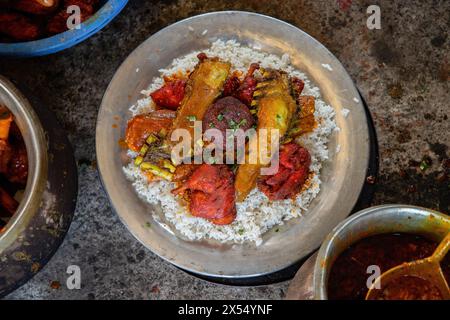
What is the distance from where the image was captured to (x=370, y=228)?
7.43 ft

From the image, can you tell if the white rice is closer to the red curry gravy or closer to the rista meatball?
the rista meatball

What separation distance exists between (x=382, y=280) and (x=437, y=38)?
1886mm

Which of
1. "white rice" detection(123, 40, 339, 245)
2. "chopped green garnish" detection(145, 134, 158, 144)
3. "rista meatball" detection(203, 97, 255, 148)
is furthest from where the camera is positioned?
"white rice" detection(123, 40, 339, 245)

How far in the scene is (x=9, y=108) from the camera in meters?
2.66

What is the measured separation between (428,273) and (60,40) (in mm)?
2250

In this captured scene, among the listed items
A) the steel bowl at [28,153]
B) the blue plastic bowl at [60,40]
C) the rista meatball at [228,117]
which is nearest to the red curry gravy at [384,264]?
the rista meatball at [228,117]

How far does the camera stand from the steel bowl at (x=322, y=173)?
2891 mm

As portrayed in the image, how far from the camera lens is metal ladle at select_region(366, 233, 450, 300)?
2.13 m

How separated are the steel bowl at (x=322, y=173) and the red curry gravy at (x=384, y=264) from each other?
0.59m

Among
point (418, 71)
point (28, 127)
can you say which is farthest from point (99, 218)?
point (418, 71)

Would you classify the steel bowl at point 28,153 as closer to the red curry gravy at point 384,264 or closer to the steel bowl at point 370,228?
the steel bowl at point 370,228

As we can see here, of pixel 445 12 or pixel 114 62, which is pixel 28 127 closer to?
pixel 114 62

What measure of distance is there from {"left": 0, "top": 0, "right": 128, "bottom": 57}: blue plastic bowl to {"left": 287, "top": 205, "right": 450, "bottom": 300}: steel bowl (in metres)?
1.79

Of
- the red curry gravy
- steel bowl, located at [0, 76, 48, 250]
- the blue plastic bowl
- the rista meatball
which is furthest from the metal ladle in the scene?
the blue plastic bowl
